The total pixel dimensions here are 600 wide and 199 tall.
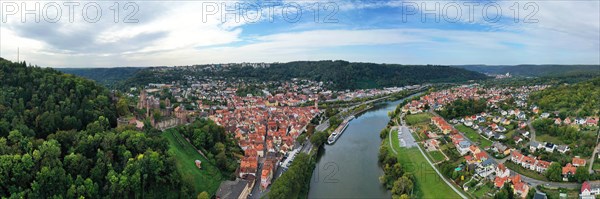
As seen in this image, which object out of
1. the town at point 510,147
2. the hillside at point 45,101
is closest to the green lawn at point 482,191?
the town at point 510,147

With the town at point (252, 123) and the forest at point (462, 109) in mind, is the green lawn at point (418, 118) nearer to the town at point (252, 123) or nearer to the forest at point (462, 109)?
the forest at point (462, 109)

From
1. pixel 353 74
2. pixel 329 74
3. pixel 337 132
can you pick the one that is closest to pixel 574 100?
pixel 337 132

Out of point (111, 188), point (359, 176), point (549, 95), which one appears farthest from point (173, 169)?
point (549, 95)

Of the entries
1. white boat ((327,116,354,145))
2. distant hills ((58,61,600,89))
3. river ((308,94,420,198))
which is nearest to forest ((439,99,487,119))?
river ((308,94,420,198))

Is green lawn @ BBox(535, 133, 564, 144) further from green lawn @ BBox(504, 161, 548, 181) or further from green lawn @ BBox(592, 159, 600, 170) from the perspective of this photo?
green lawn @ BBox(504, 161, 548, 181)

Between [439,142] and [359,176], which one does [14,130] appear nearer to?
[359,176]

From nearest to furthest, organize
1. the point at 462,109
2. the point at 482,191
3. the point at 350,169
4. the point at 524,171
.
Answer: the point at 482,191
the point at 524,171
the point at 350,169
the point at 462,109

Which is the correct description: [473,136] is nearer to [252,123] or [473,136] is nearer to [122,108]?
[252,123]
